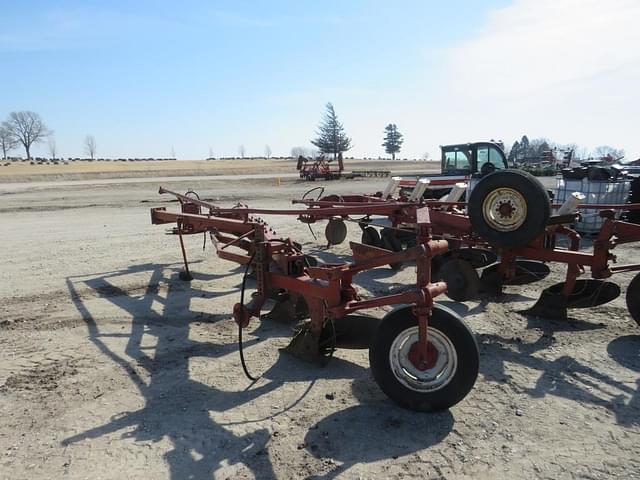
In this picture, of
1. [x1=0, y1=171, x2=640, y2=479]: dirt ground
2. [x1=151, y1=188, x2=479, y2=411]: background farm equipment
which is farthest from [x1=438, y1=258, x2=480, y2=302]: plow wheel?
[x1=151, y1=188, x2=479, y2=411]: background farm equipment

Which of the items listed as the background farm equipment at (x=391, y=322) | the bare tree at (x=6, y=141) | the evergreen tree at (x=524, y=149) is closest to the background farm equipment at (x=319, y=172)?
the evergreen tree at (x=524, y=149)

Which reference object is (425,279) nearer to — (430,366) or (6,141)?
(430,366)

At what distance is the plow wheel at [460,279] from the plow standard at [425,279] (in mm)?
13

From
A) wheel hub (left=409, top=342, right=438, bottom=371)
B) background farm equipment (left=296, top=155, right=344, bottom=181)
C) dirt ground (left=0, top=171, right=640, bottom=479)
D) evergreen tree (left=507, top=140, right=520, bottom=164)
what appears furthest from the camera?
background farm equipment (left=296, top=155, right=344, bottom=181)

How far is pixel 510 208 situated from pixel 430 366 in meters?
2.22

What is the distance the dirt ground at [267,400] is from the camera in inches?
119

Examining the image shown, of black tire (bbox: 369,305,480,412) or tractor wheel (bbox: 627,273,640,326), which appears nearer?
black tire (bbox: 369,305,480,412)

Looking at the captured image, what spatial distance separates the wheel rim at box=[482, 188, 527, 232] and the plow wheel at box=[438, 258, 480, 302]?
3.47 feet

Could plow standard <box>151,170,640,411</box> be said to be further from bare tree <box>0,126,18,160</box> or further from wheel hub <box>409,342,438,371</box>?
bare tree <box>0,126,18,160</box>

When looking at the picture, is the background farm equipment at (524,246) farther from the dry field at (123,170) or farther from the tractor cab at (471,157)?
the dry field at (123,170)

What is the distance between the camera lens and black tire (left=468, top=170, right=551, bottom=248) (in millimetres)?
4656

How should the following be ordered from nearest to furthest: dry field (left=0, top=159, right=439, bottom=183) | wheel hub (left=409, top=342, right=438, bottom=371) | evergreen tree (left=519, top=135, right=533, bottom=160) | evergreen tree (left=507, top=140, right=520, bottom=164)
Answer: wheel hub (left=409, top=342, right=438, bottom=371), evergreen tree (left=507, top=140, right=520, bottom=164), dry field (left=0, top=159, right=439, bottom=183), evergreen tree (left=519, top=135, right=533, bottom=160)

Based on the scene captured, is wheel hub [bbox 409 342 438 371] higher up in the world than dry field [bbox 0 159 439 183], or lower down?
lower down

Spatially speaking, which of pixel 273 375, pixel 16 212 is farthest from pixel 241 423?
pixel 16 212
